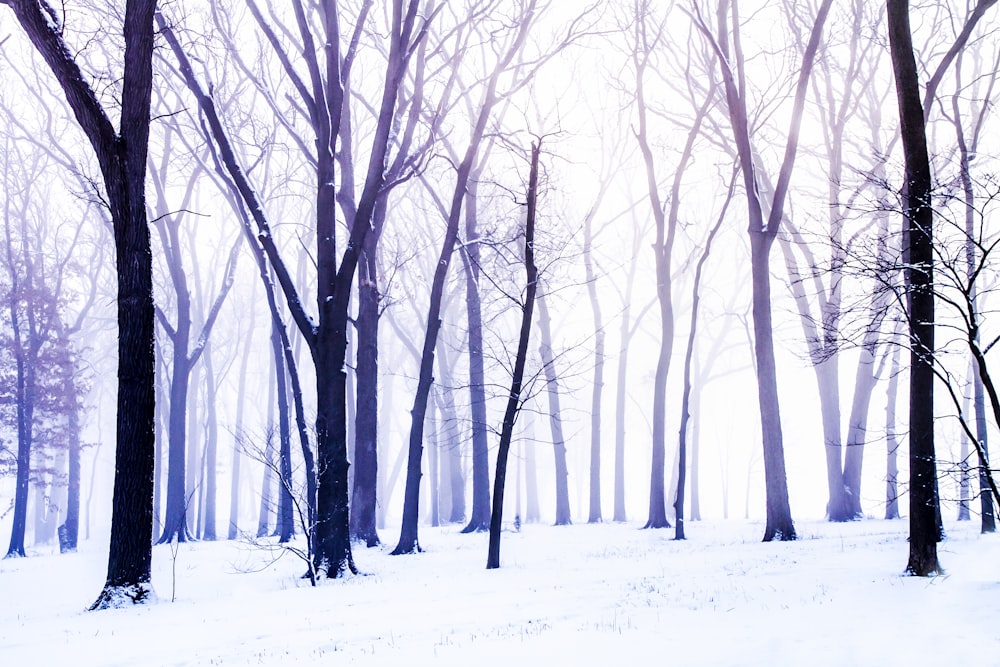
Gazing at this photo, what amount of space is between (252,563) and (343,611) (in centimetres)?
886

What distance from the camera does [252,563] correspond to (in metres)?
16.2

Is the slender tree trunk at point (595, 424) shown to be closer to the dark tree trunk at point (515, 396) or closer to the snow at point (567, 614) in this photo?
the snow at point (567, 614)

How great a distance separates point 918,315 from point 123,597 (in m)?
9.85

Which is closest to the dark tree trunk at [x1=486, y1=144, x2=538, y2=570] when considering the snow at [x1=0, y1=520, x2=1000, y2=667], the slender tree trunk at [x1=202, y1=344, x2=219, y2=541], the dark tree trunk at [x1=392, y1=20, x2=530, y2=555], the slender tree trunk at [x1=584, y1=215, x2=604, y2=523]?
the snow at [x1=0, y1=520, x2=1000, y2=667]

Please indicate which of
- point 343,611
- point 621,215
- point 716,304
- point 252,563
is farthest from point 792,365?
point 343,611

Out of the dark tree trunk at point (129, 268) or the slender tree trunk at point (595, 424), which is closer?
the dark tree trunk at point (129, 268)

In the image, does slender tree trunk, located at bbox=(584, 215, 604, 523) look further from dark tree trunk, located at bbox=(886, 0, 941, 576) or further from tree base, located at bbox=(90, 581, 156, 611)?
tree base, located at bbox=(90, 581, 156, 611)

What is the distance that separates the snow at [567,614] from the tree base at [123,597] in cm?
21

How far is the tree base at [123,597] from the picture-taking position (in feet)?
30.0

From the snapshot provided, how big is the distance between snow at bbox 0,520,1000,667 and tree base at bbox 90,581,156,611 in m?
0.21

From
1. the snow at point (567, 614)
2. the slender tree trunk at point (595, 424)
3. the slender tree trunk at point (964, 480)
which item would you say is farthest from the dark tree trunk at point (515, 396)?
the slender tree trunk at point (595, 424)

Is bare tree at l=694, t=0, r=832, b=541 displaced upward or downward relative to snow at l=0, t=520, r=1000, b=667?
upward

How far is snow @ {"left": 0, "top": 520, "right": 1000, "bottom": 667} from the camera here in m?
5.71

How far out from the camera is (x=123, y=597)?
9203 millimetres
